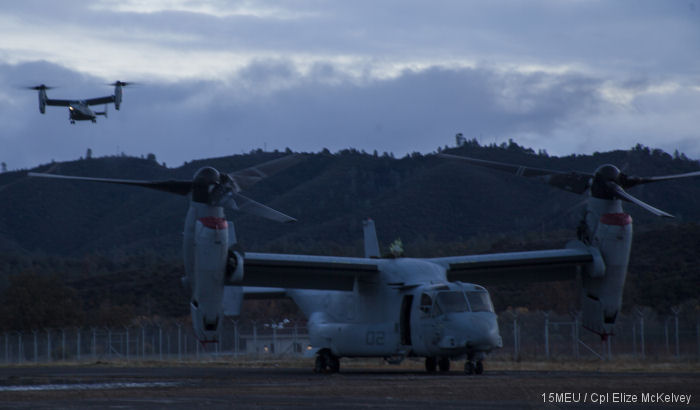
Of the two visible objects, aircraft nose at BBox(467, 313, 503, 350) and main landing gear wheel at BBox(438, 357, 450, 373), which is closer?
aircraft nose at BBox(467, 313, 503, 350)

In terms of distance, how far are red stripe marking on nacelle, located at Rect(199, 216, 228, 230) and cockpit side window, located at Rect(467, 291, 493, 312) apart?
690 centimetres

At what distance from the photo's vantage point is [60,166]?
484 feet

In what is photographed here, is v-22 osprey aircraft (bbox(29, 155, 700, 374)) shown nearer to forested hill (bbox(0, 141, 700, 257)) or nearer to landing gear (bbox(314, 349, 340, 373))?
landing gear (bbox(314, 349, 340, 373))

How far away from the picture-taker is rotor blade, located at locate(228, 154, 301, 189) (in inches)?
994

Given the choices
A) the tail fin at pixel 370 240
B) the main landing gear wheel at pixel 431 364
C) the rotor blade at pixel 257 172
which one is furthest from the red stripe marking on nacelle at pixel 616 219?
the tail fin at pixel 370 240

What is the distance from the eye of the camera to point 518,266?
28.7 meters

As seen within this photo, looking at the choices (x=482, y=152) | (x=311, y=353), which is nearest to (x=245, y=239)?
(x=482, y=152)

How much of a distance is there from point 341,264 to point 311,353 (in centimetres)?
372

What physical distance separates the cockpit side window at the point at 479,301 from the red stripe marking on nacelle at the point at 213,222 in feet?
22.6

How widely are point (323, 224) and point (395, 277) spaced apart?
8500 cm

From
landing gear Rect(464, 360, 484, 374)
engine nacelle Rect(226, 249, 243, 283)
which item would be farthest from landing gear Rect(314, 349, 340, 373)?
landing gear Rect(464, 360, 484, 374)

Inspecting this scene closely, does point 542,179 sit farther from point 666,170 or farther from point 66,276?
point 666,170

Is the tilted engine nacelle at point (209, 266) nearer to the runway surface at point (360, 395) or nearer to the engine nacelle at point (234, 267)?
the engine nacelle at point (234, 267)

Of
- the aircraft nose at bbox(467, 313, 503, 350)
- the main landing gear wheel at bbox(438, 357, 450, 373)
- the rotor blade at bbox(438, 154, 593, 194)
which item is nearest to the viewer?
the aircraft nose at bbox(467, 313, 503, 350)
